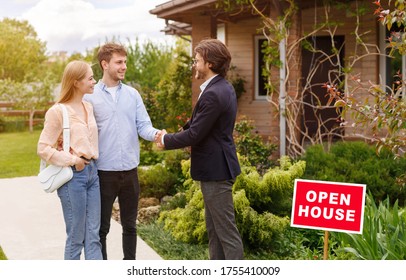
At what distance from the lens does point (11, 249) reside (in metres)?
7.44

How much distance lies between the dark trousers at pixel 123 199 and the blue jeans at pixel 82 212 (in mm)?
172

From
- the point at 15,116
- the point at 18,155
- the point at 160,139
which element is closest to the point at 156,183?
the point at 160,139

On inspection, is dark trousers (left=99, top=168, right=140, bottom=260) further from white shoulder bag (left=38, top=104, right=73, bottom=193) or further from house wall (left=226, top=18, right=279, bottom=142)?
house wall (left=226, top=18, right=279, bottom=142)

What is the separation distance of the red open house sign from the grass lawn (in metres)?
12.0

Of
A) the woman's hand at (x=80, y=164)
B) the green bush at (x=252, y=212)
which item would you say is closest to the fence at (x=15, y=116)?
the green bush at (x=252, y=212)

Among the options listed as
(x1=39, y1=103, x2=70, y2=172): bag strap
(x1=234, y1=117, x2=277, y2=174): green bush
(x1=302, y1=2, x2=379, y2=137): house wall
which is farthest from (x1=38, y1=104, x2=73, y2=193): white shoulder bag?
(x1=302, y1=2, x2=379, y2=137): house wall

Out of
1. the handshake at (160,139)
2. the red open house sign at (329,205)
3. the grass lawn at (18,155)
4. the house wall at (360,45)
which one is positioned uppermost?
the house wall at (360,45)

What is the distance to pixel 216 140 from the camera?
520cm

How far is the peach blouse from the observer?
512 cm

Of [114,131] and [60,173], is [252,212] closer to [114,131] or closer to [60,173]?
[114,131]

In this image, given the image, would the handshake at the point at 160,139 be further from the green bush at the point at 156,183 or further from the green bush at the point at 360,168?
the green bush at the point at 156,183

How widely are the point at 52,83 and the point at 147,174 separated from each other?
16.5 m

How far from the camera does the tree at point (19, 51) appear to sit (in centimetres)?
3409
